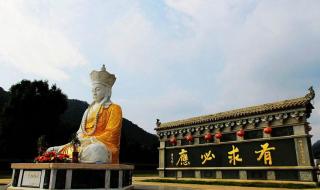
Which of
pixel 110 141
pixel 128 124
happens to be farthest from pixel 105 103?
pixel 128 124

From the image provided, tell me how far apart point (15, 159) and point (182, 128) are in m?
14.5

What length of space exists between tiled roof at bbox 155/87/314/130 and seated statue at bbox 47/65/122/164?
751 centimetres

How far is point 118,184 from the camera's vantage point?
782 centimetres

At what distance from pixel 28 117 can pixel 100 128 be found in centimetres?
1547

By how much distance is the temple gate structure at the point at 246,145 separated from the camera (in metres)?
12.3

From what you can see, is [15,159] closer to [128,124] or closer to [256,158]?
[256,158]

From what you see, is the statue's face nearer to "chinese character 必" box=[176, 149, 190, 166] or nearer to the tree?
"chinese character 必" box=[176, 149, 190, 166]

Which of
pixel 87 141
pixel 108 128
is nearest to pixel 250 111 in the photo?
pixel 108 128

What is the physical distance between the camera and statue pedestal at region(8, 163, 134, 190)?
6.88m

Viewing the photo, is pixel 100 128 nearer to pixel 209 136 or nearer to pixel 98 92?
pixel 98 92

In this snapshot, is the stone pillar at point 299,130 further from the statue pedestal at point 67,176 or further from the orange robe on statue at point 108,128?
the statue pedestal at point 67,176

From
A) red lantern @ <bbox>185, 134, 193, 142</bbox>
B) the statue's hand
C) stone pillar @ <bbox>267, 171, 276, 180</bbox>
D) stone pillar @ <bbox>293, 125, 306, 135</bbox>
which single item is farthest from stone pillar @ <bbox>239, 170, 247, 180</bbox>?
the statue's hand

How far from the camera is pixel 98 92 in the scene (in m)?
10.2

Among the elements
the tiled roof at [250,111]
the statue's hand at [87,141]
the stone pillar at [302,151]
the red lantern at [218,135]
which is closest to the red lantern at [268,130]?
the tiled roof at [250,111]
